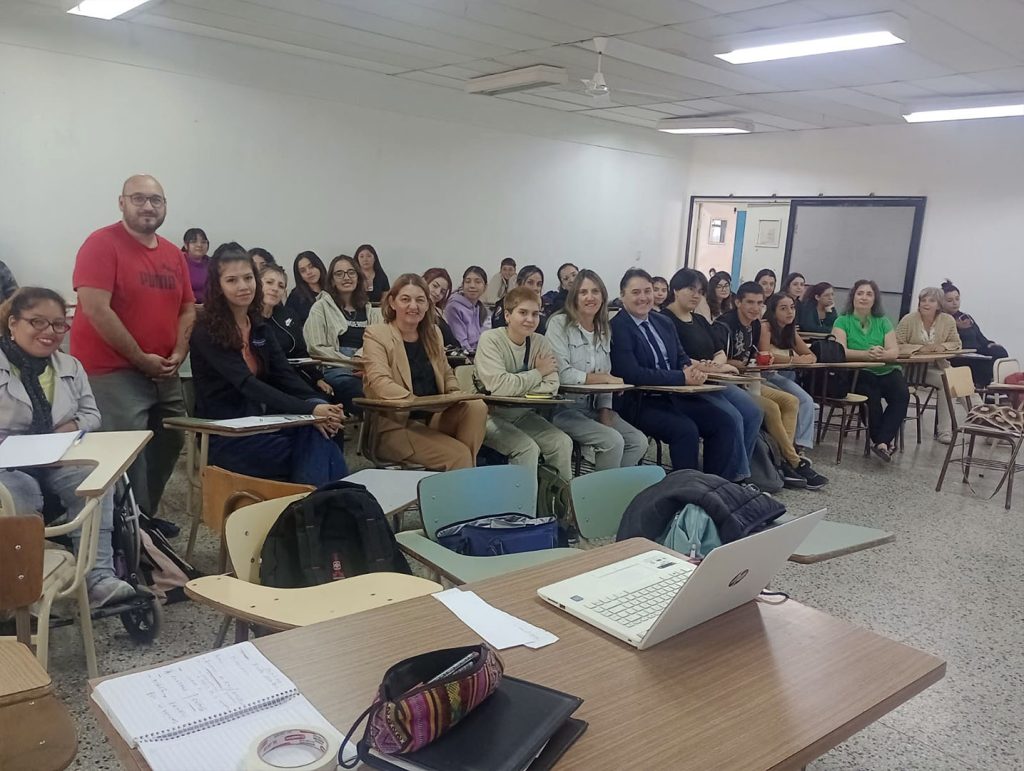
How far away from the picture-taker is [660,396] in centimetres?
457

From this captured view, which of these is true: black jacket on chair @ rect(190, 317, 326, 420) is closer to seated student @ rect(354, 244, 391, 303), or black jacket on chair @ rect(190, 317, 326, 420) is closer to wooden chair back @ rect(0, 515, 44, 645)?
wooden chair back @ rect(0, 515, 44, 645)

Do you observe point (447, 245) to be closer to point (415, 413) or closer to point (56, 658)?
point (415, 413)

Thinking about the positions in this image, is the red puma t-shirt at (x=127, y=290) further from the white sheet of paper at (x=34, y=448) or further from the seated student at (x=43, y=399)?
the white sheet of paper at (x=34, y=448)

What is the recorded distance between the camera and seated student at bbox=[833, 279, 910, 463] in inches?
233

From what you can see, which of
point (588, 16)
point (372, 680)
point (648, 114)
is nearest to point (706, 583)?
point (372, 680)

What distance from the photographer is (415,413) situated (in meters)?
3.85

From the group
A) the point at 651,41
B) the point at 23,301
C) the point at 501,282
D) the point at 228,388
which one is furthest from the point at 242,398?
the point at 501,282

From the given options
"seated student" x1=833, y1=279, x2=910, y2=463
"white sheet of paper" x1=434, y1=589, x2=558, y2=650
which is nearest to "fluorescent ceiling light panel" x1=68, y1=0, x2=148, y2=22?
"white sheet of paper" x1=434, y1=589, x2=558, y2=650

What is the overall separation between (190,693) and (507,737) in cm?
46

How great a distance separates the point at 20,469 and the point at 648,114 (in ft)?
25.6

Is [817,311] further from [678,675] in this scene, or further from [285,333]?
[678,675]

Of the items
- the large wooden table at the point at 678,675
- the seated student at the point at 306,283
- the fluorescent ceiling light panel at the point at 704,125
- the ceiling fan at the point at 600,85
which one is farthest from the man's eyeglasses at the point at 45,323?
the fluorescent ceiling light panel at the point at 704,125

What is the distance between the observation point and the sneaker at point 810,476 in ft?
16.4

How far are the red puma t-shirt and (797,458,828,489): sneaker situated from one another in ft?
12.7
